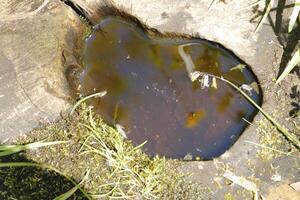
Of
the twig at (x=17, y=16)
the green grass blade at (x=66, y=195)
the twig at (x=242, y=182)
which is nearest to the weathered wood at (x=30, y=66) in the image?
the twig at (x=17, y=16)

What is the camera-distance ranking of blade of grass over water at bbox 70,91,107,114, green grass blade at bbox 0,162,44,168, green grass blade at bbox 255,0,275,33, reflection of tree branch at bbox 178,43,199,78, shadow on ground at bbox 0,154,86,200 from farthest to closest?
reflection of tree branch at bbox 178,43,199,78 < green grass blade at bbox 255,0,275,33 < blade of grass over water at bbox 70,91,107,114 < shadow on ground at bbox 0,154,86,200 < green grass blade at bbox 0,162,44,168

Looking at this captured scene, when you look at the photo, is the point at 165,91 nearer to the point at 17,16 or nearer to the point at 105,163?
the point at 105,163

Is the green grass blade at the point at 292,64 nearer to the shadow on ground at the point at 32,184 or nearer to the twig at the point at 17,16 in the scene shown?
the shadow on ground at the point at 32,184

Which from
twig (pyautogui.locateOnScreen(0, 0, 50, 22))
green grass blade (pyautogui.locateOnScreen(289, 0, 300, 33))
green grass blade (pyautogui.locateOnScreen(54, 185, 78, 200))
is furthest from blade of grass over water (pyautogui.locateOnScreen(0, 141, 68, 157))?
green grass blade (pyautogui.locateOnScreen(289, 0, 300, 33))

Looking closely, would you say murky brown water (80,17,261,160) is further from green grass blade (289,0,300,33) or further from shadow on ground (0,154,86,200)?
shadow on ground (0,154,86,200)

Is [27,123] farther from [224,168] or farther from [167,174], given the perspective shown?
[224,168]
